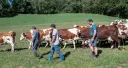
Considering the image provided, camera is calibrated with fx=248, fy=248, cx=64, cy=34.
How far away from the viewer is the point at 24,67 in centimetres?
1296

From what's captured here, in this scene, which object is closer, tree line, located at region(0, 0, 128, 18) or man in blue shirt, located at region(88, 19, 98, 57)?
man in blue shirt, located at region(88, 19, 98, 57)

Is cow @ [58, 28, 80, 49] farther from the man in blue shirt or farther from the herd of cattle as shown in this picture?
the man in blue shirt

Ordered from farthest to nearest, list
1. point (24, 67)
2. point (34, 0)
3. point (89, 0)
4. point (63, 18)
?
point (34, 0)
point (89, 0)
point (63, 18)
point (24, 67)

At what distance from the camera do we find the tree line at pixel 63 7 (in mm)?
90000

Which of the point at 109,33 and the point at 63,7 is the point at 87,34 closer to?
the point at 109,33

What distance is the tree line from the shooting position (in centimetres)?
9000

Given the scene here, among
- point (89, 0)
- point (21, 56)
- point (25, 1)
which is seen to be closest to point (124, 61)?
point (21, 56)

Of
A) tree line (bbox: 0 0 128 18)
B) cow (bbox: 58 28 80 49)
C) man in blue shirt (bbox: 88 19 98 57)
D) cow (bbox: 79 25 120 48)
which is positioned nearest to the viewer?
man in blue shirt (bbox: 88 19 98 57)

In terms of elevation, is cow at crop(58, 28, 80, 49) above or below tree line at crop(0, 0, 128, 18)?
above

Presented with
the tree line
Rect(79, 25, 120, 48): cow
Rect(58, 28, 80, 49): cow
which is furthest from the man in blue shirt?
the tree line

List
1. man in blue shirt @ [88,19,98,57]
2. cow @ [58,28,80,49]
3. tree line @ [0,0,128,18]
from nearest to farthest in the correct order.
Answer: man in blue shirt @ [88,19,98,57], cow @ [58,28,80,49], tree line @ [0,0,128,18]

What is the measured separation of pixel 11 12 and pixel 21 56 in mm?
79070

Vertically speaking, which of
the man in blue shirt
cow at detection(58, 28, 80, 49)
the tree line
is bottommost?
the tree line

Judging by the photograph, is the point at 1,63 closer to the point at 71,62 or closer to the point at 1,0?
the point at 71,62
